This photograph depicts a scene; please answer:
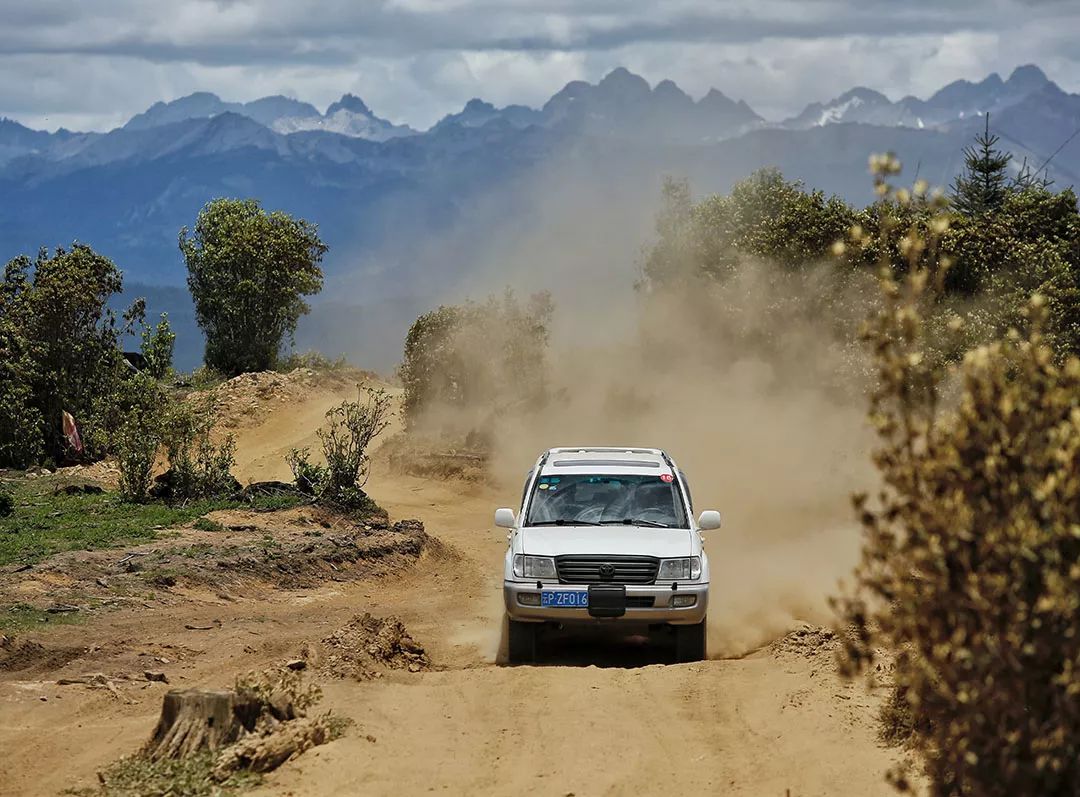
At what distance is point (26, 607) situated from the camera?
1497 cm

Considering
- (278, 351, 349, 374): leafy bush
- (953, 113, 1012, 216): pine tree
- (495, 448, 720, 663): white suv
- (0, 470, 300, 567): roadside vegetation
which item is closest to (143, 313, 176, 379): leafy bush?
(0, 470, 300, 567): roadside vegetation

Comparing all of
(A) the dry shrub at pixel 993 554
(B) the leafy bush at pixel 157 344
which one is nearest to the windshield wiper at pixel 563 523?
(A) the dry shrub at pixel 993 554

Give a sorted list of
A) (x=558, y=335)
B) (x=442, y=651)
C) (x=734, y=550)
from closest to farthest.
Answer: (x=442, y=651) < (x=734, y=550) < (x=558, y=335)

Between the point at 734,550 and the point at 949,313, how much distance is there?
11210 millimetres

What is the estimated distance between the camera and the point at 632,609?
12.3 metres

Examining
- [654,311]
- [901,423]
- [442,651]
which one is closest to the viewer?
[901,423]

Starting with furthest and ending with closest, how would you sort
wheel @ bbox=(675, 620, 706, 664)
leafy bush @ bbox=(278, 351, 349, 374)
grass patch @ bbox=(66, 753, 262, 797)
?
leafy bush @ bbox=(278, 351, 349, 374)
wheel @ bbox=(675, 620, 706, 664)
grass patch @ bbox=(66, 753, 262, 797)

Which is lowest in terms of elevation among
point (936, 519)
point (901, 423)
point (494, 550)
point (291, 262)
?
point (494, 550)

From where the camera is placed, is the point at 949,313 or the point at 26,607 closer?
the point at 26,607

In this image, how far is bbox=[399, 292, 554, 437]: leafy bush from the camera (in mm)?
37219

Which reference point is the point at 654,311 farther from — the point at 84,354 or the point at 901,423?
the point at 901,423

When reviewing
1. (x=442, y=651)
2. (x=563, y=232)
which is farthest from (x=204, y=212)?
(x=563, y=232)

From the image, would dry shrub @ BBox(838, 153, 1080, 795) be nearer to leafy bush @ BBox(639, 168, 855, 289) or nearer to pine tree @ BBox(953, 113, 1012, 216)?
leafy bush @ BBox(639, 168, 855, 289)

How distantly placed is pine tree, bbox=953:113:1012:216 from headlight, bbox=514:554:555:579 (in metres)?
36.7
